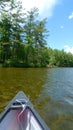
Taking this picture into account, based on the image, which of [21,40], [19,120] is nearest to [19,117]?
[19,120]

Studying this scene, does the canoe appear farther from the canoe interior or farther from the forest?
the forest

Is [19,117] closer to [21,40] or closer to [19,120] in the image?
[19,120]

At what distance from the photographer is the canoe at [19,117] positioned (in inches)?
247

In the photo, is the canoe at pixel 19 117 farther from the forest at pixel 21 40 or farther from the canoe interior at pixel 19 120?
the forest at pixel 21 40

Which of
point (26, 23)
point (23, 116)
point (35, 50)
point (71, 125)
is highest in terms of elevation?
point (26, 23)

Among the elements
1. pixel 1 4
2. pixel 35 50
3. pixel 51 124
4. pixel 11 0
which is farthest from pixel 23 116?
pixel 35 50

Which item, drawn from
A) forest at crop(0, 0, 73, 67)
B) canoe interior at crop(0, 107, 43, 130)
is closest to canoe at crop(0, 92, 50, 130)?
canoe interior at crop(0, 107, 43, 130)

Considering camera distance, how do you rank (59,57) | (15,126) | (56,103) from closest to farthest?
(15,126)
(56,103)
(59,57)

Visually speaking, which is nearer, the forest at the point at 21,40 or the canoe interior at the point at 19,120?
the canoe interior at the point at 19,120

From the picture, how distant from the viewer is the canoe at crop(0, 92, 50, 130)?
247 inches

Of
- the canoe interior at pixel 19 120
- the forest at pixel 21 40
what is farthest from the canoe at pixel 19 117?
the forest at pixel 21 40

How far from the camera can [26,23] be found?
60.6 meters

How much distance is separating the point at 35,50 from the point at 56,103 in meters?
52.9

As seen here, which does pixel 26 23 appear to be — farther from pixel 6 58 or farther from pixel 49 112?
pixel 49 112
